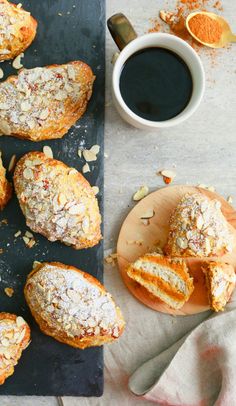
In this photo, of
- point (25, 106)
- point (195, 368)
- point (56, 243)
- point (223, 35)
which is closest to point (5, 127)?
point (25, 106)

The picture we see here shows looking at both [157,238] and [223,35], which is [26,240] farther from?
[223,35]


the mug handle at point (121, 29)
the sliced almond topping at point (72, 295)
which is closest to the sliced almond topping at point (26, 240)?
the sliced almond topping at point (72, 295)

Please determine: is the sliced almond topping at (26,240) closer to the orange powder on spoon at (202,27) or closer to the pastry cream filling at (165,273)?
the pastry cream filling at (165,273)

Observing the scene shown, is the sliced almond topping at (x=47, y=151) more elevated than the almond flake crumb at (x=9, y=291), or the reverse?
the sliced almond topping at (x=47, y=151)

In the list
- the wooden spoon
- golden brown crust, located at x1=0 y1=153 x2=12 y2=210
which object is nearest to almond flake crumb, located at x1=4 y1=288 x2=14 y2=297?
golden brown crust, located at x1=0 y1=153 x2=12 y2=210

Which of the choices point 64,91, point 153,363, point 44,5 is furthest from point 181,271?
point 44,5

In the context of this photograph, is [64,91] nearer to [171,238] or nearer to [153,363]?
[171,238]

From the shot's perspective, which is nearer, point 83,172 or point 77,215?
point 77,215
